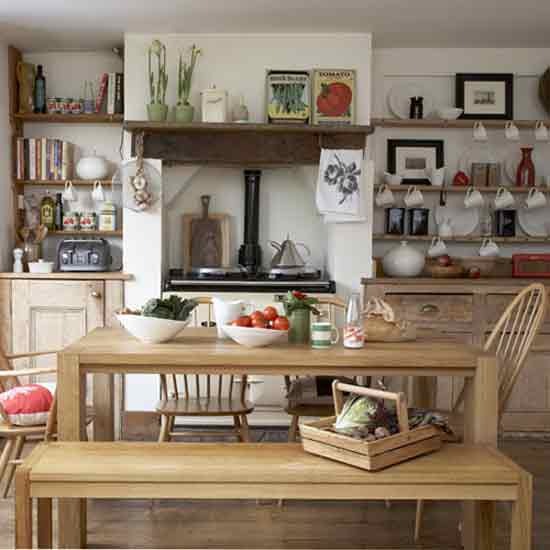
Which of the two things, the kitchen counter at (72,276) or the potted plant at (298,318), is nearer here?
the potted plant at (298,318)

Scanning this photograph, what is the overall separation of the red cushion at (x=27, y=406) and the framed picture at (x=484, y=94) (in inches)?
128

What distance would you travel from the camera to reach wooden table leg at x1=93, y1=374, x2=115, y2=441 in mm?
3402

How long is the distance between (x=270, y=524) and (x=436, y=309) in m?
1.94

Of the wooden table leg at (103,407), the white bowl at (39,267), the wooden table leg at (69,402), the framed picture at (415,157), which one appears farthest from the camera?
the framed picture at (415,157)

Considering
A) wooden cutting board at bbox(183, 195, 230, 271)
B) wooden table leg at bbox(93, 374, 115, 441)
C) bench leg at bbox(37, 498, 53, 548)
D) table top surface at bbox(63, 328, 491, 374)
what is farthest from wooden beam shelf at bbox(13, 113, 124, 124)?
bench leg at bbox(37, 498, 53, 548)

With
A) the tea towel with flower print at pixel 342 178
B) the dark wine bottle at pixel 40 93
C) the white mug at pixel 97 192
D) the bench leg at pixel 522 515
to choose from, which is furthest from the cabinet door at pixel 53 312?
the bench leg at pixel 522 515

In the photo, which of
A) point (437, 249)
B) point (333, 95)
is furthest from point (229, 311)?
point (437, 249)

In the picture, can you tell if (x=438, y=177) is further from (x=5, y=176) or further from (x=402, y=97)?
(x=5, y=176)

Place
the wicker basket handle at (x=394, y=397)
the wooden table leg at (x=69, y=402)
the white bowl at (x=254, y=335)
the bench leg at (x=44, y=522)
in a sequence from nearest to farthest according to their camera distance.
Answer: the wicker basket handle at (x=394, y=397), the bench leg at (x=44, y=522), the wooden table leg at (x=69, y=402), the white bowl at (x=254, y=335)

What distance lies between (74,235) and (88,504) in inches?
91.6

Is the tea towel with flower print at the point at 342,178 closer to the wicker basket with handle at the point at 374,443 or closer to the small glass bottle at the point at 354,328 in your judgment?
the small glass bottle at the point at 354,328

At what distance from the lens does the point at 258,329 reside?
3088mm

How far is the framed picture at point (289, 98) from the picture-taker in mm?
5098

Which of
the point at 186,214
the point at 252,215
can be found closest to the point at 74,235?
the point at 186,214
